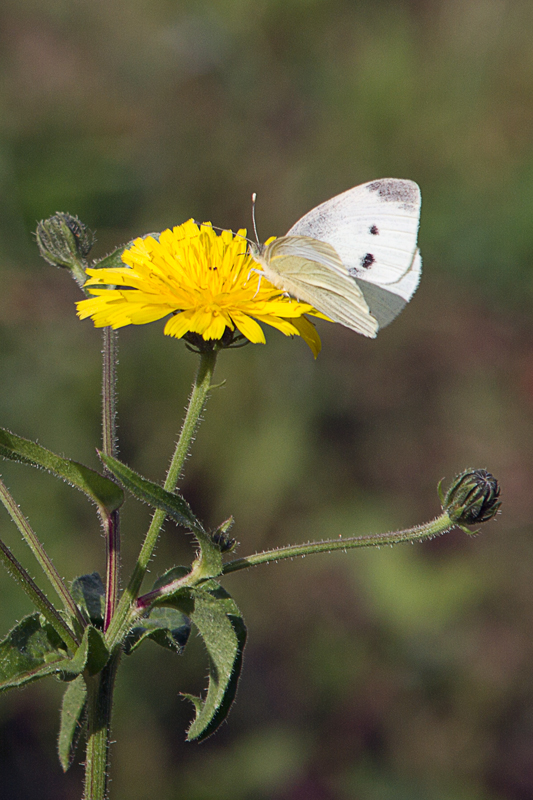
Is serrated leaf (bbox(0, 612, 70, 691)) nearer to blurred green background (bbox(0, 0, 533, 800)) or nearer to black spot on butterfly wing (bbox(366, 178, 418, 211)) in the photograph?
black spot on butterfly wing (bbox(366, 178, 418, 211))

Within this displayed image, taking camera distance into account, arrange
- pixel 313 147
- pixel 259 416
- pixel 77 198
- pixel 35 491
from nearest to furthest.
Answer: pixel 35 491
pixel 259 416
pixel 77 198
pixel 313 147

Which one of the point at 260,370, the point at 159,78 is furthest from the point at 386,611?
the point at 159,78

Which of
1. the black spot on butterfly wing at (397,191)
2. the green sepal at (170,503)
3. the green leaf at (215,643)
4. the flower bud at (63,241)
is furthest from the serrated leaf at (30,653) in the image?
the black spot on butterfly wing at (397,191)

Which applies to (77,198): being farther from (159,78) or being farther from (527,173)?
(527,173)

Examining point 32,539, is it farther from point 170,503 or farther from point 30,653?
point 170,503

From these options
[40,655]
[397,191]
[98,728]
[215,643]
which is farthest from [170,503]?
[397,191]
